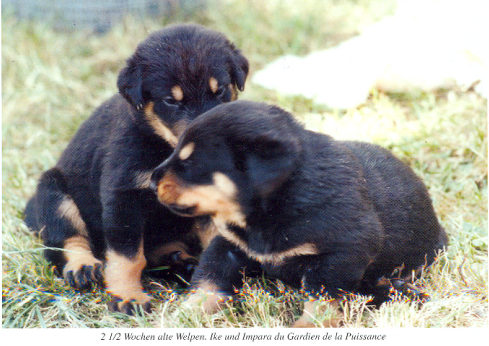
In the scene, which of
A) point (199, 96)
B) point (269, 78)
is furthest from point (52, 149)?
point (199, 96)

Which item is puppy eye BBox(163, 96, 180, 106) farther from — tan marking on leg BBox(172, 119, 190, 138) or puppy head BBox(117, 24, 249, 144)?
tan marking on leg BBox(172, 119, 190, 138)

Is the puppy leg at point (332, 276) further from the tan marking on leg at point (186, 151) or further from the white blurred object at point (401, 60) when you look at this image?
the white blurred object at point (401, 60)

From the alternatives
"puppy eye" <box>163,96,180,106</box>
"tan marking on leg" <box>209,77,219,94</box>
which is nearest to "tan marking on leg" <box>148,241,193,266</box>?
"puppy eye" <box>163,96,180,106</box>

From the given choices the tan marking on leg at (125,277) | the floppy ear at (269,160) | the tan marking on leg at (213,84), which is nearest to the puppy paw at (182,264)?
the tan marking on leg at (125,277)

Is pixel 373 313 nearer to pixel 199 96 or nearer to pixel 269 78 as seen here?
pixel 199 96

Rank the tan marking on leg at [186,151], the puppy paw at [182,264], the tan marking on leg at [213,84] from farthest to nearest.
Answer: the puppy paw at [182,264]
the tan marking on leg at [213,84]
the tan marking on leg at [186,151]

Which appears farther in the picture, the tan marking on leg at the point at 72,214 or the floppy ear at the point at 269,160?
the tan marking on leg at the point at 72,214
